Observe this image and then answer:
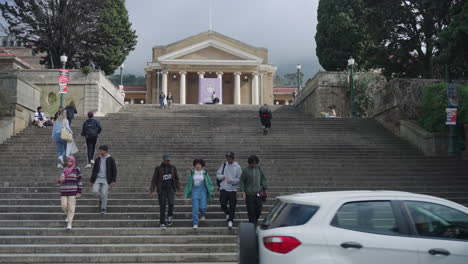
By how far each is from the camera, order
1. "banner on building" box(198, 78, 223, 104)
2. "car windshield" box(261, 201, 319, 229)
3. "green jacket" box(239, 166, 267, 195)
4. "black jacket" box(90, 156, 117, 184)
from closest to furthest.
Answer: "car windshield" box(261, 201, 319, 229) < "green jacket" box(239, 166, 267, 195) < "black jacket" box(90, 156, 117, 184) < "banner on building" box(198, 78, 223, 104)

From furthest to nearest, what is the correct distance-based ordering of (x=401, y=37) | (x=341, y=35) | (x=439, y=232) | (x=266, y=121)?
(x=341, y=35) → (x=401, y=37) → (x=266, y=121) → (x=439, y=232)

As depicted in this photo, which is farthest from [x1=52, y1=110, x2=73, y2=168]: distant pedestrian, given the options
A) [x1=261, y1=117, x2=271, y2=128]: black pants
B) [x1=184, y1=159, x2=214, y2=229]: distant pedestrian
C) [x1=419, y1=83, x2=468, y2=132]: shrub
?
[x1=419, y1=83, x2=468, y2=132]: shrub

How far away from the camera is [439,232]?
4.74 m

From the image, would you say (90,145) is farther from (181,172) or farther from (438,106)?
(438,106)

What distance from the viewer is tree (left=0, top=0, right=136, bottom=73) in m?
29.8

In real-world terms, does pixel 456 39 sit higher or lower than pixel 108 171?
higher

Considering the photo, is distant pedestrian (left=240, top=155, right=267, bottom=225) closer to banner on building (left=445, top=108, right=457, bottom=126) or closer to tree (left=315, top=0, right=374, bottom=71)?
banner on building (left=445, top=108, right=457, bottom=126)

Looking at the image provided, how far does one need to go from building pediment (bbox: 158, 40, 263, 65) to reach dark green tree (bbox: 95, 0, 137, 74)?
25.8 ft

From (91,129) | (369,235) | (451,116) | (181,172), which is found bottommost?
(369,235)

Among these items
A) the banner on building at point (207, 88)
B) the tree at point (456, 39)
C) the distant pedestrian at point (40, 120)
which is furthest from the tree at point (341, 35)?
the distant pedestrian at point (40, 120)

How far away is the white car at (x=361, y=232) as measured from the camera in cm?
449

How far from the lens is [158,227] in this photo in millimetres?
9250

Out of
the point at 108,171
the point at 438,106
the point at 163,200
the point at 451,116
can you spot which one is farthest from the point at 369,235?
the point at 438,106

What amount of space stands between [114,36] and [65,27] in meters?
4.97
